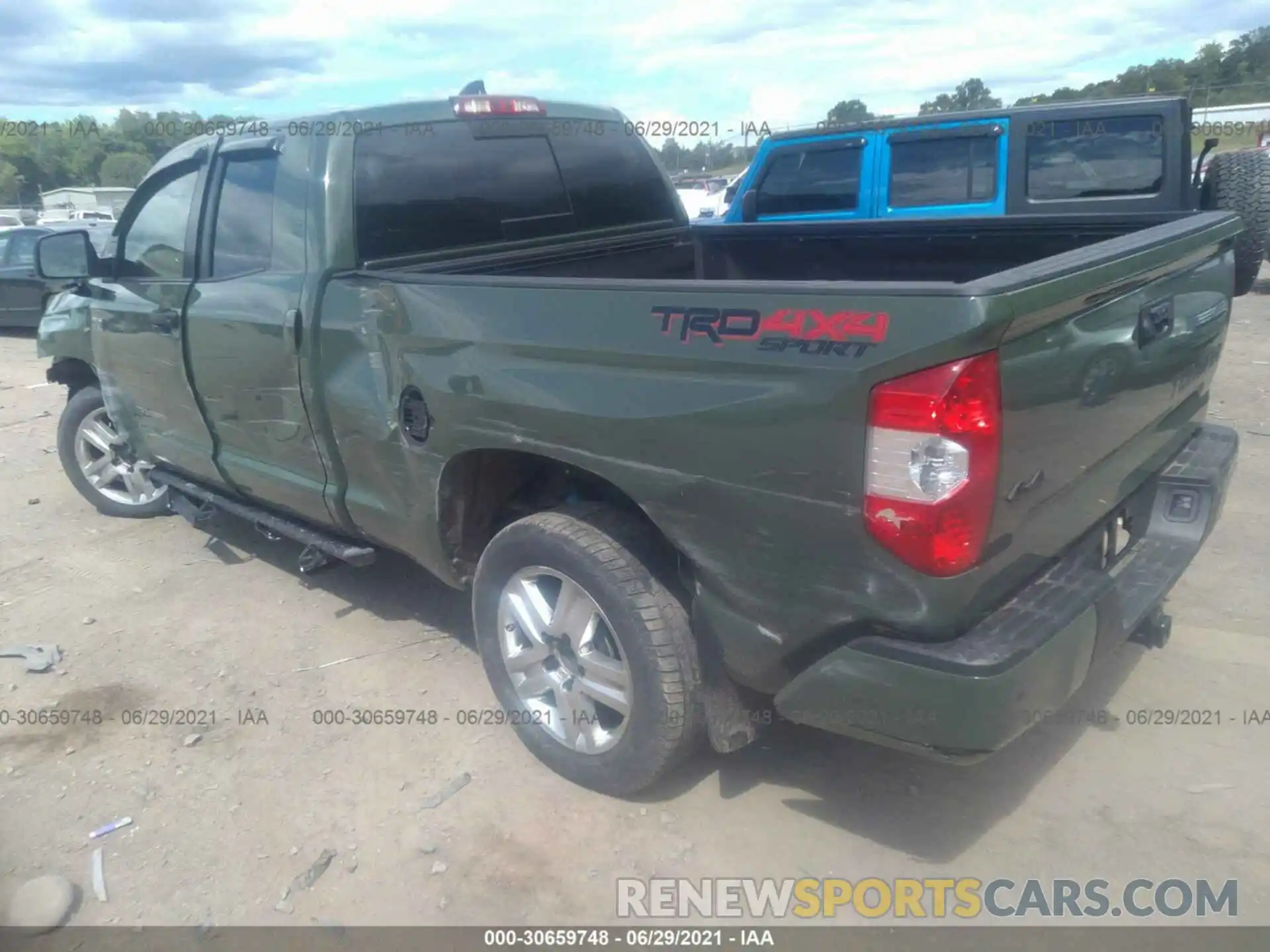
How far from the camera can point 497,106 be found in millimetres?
3840

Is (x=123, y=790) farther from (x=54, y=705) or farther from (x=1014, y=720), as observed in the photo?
(x=1014, y=720)

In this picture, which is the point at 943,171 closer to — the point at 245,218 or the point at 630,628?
the point at 245,218

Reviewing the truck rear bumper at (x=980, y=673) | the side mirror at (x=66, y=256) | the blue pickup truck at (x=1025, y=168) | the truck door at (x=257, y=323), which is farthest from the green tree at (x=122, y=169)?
the truck rear bumper at (x=980, y=673)

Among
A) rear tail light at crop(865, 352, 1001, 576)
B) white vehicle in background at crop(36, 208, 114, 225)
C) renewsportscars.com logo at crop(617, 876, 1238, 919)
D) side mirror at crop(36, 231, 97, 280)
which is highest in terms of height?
white vehicle in background at crop(36, 208, 114, 225)

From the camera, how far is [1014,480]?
6.97 feet

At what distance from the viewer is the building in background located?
145 feet

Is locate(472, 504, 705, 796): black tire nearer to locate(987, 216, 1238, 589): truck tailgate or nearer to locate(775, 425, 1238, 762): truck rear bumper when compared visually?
locate(775, 425, 1238, 762): truck rear bumper

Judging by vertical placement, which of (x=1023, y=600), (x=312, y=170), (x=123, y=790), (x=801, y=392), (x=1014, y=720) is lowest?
(x=123, y=790)

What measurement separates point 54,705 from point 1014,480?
359 cm

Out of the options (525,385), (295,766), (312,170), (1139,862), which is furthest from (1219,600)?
(312,170)

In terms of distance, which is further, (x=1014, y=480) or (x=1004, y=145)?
(x=1004, y=145)

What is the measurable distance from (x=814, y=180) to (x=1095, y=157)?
202 centimetres

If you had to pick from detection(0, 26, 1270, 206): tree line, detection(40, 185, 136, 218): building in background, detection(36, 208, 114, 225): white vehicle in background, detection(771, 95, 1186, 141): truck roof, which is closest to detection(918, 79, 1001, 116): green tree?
detection(0, 26, 1270, 206): tree line

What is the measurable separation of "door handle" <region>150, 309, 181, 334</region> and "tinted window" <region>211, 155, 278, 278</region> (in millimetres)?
306
